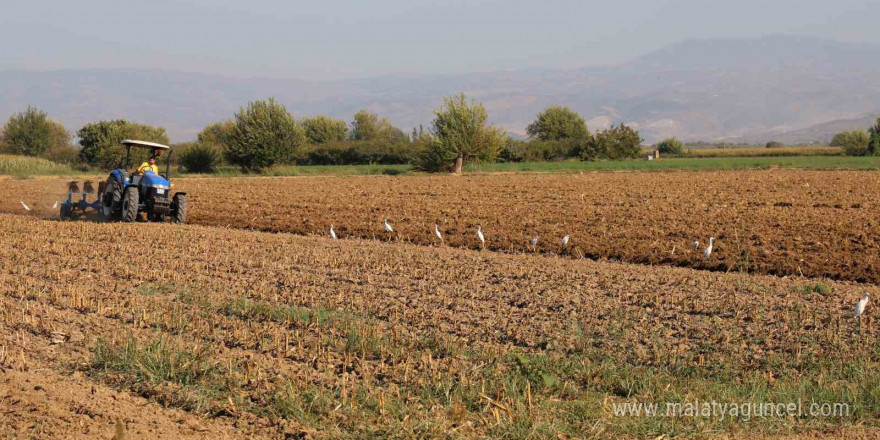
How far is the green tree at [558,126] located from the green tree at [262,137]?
191ft

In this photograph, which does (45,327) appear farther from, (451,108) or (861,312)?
(451,108)

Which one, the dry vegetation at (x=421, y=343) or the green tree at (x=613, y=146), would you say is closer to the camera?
the dry vegetation at (x=421, y=343)

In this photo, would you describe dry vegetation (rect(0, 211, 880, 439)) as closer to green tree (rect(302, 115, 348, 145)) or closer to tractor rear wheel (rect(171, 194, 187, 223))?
tractor rear wheel (rect(171, 194, 187, 223))

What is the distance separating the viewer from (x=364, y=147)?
81625mm

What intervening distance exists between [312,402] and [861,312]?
7.19m

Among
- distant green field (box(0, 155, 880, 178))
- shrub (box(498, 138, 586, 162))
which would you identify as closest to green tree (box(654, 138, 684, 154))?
shrub (box(498, 138, 586, 162))

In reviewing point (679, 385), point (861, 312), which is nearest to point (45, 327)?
point (679, 385)

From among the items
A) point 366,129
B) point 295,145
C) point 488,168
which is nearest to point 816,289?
point 488,168

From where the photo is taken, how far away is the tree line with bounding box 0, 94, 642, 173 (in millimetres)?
57500

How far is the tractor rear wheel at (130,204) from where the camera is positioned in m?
19.7

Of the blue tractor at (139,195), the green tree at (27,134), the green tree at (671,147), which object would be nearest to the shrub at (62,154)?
the green tree at (27,134)

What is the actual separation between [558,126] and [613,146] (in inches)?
1458

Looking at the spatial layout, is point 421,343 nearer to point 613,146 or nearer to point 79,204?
point 79,204

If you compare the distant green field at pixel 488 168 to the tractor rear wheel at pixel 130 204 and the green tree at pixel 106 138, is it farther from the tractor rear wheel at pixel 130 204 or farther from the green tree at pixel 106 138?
the tractor rear wheel at pixel 130 204
